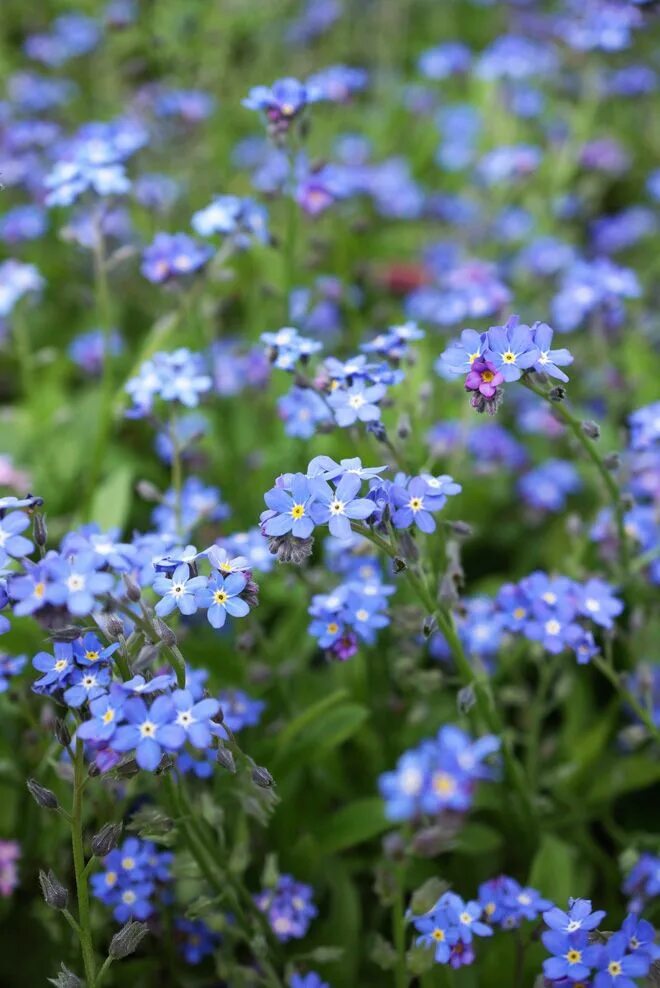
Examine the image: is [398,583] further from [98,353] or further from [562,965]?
[98,353]

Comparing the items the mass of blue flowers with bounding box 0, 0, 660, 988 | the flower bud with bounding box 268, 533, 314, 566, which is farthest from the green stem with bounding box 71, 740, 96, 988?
the flower bud with bounding box 268, 533, 314, 566

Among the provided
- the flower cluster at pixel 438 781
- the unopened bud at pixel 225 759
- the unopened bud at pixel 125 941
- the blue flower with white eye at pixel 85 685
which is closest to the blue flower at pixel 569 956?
the flower cluster at pixel 438 781

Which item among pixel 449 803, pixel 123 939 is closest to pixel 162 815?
pixel 123 939

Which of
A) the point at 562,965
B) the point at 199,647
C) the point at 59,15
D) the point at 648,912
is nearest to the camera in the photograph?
the point at 562,965

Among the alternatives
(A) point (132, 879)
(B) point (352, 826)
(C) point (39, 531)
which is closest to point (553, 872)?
(B) point (352, 826)

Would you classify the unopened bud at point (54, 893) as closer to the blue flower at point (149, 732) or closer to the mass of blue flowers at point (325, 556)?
the mass of blue flowers at point (325, 556)
